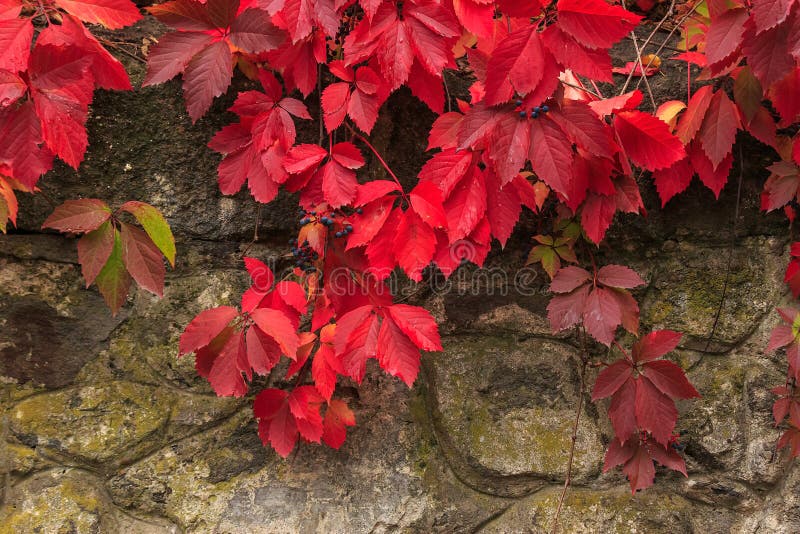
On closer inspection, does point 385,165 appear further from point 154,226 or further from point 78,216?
point 78,216

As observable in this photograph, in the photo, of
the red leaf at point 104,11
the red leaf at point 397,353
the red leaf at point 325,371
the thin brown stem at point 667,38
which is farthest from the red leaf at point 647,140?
the red leaf at point 104,11

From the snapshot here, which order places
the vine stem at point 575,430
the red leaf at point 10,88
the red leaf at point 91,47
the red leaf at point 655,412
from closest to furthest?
the red leaf at point 10,88, the red leaf at point 91,47, the red leaf at point 655,412, the vine stem at point 575,430

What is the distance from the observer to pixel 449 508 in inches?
52.4

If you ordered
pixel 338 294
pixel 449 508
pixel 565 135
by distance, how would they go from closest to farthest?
pixel 565 135
pixel 338 294
pixel 449 508

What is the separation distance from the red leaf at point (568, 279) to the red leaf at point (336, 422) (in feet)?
1.71

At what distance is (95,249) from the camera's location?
3.43 ft

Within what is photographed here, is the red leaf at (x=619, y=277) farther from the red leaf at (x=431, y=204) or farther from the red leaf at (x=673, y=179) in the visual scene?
the red leaf at (x=431, y=204)

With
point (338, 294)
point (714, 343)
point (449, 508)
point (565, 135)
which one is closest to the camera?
point (565, 135)

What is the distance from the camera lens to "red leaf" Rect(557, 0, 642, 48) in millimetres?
953

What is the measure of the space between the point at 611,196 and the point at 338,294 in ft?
2.01

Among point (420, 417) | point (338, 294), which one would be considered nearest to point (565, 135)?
point (338, 294)

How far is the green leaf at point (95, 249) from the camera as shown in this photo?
1036mm

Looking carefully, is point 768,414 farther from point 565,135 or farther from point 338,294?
point 338,294

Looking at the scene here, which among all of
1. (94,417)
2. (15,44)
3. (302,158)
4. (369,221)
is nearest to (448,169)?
(369,221)
